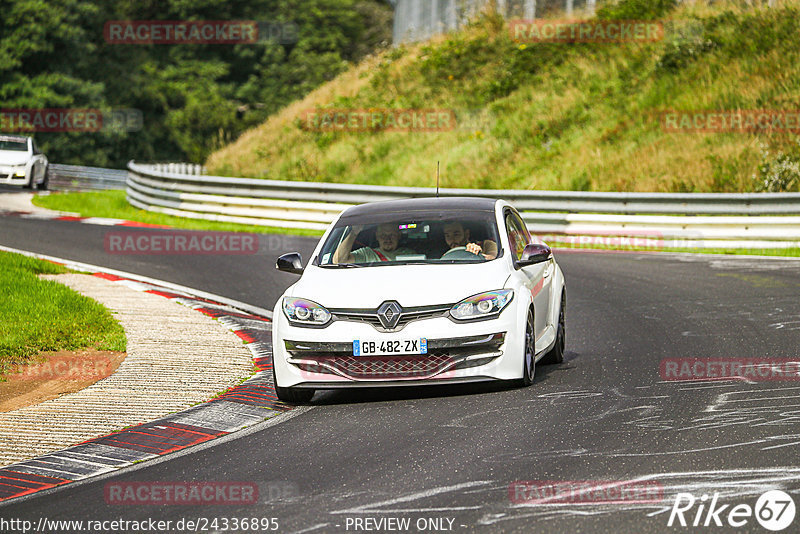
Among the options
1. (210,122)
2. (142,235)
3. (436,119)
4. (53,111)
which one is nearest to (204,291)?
(142,235)

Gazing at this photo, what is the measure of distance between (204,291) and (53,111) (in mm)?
41295

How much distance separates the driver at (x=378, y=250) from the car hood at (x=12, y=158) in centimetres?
2547

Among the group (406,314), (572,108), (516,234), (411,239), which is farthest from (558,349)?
(572,108)

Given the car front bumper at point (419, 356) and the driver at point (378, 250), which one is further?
the driver at point (378, 250)

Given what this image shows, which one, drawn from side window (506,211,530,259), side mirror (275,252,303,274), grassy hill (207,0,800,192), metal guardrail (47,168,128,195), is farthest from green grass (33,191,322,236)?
side mirror (275,252,303,274)

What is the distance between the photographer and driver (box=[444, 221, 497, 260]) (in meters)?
9.65

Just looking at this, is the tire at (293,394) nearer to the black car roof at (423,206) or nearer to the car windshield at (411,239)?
the car windshield at (411,239)

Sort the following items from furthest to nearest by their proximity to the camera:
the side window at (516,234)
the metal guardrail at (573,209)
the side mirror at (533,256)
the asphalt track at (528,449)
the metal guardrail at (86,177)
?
the metal guardrail at (86,177) → the metal guardrail at (573,209) → the side window at (516,234) → the side mirror at (533,256) → the asphalt track at (528,449)

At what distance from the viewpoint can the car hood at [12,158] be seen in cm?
3306

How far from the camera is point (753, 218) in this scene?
20.6 metres

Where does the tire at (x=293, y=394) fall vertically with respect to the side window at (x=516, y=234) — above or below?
below

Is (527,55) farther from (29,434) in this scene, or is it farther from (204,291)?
(29,434)

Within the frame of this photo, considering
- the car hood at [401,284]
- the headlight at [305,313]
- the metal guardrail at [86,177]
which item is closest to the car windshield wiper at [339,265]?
the car hood at [401,284]

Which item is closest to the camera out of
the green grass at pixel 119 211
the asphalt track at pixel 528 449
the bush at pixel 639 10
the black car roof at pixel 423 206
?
the asphalt track at pixel 528 449
